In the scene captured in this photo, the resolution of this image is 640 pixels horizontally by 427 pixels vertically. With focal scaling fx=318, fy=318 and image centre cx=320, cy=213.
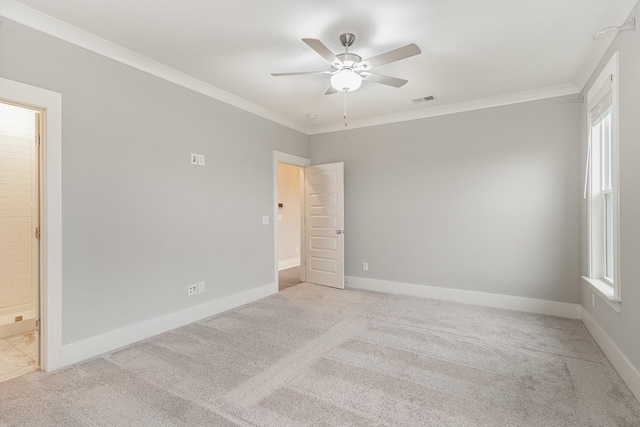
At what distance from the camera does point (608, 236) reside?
10.4 ft

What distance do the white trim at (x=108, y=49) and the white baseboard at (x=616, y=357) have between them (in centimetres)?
456

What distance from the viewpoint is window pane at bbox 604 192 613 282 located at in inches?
123

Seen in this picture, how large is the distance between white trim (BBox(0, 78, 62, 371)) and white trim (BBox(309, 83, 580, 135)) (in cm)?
378

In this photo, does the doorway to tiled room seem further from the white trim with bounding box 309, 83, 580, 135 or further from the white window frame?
the white window frame

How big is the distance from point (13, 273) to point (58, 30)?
271cm

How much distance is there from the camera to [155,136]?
3.26 m

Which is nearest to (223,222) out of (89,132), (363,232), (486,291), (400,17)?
(89,132)

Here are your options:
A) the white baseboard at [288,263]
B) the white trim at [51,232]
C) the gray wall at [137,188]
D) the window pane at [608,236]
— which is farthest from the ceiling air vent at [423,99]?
the white baseboard at [288,263]

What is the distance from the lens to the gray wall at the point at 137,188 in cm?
261

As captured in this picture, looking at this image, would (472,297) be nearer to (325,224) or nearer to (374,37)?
(325,224)

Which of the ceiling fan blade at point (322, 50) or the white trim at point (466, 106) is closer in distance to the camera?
the ceiling fan blade at point (322, 50)

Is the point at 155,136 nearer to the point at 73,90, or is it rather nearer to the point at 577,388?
the point at 73,90

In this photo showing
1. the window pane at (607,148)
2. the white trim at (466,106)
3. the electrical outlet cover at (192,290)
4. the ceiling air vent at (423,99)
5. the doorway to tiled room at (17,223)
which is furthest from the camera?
the ceiling air vent at (423,99)

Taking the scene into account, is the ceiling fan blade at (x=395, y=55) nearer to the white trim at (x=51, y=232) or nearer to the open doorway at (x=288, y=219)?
the white trim at (x=51, y=232)
